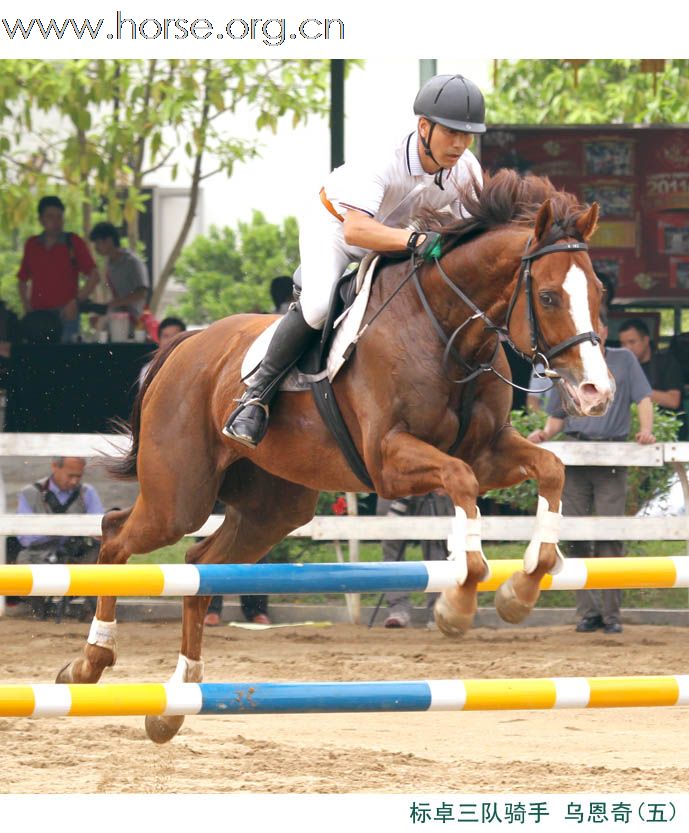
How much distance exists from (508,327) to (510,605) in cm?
89

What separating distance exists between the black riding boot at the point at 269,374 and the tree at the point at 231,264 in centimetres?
1975

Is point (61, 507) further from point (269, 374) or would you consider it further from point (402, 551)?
point (269, 374)

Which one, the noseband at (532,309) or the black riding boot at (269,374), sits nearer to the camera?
the noseband at (532,309)

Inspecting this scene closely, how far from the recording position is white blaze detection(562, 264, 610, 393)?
14.1ft

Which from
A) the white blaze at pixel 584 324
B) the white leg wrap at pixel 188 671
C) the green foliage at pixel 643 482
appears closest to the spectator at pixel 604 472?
the green foliage at pixel 643 482

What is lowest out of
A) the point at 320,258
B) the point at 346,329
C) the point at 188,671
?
the point at 188,671

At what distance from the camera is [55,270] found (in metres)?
11.5

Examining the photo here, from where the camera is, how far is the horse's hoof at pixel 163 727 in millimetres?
5566

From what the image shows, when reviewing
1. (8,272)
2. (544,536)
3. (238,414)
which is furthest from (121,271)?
(8,272)

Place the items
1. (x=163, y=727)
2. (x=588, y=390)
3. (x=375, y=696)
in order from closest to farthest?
(x=375, y=696) → (x=588, y=390) → (x=163, y=727)

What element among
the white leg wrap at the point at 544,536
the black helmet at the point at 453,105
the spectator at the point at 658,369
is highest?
the black helmet at the point at 453,105

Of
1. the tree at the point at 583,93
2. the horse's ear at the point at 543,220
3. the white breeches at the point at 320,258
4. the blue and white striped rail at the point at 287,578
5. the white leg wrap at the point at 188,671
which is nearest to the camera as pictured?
the blue and white striped rail at the point at 287,578

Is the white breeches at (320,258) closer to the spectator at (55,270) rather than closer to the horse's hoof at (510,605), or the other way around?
the horse's hoof at (510,605)
